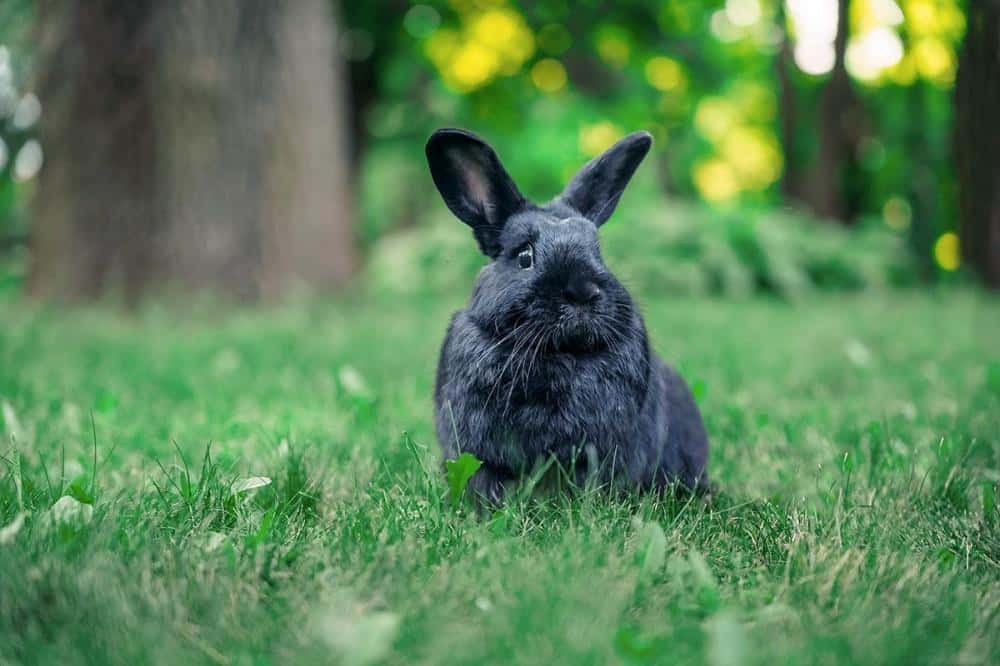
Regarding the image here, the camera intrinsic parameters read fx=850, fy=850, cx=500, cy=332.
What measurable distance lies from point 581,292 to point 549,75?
14.0 meters

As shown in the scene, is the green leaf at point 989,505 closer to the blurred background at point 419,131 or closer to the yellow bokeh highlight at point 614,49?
the blurred background at point 419,131

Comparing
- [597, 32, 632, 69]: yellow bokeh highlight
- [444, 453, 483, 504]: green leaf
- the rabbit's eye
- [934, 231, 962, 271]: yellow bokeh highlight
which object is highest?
[597, 32, 632, 69]: yellow bokeh highlight

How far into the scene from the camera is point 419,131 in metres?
14.4

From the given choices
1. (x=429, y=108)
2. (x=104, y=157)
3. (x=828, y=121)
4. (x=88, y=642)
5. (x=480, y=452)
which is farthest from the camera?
(x=429, y=108)

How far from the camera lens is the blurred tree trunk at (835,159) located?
529 inches

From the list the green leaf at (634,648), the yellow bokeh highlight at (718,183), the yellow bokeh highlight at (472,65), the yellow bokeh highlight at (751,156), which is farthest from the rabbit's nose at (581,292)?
the yellow bokeh highlight at (718,183)

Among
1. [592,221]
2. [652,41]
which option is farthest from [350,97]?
[592,221]

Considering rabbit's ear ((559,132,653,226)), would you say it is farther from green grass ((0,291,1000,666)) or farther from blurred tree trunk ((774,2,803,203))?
blurred tree trunk ((774,2,803,203))

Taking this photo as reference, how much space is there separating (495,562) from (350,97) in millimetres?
12652

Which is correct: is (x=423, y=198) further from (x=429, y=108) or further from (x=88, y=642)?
(x=88, y=642)

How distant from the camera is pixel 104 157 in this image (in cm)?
680

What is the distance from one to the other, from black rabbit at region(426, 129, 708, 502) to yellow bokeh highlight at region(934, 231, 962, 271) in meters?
10.3

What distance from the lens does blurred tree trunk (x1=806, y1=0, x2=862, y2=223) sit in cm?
1343

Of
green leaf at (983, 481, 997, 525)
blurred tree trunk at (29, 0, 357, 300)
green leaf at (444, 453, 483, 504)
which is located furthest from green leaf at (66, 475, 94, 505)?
blurred tree trunk at (29, 0, 357, 300)
